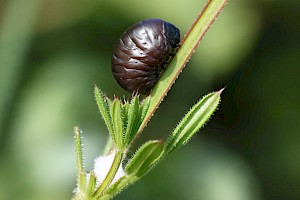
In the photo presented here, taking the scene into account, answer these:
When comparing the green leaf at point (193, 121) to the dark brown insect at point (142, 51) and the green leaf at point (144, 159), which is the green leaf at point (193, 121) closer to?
the green leaf at point (144, 159)

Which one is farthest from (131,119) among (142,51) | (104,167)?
(142,51)

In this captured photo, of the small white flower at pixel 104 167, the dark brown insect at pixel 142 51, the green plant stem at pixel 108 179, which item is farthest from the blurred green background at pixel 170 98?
the green plant stem at pixel 108 179

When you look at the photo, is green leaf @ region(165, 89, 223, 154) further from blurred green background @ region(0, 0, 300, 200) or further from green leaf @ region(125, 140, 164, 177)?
blurred green background @ region(0, 0, 300, 200)

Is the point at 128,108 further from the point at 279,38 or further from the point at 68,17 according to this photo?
the point at 279,38

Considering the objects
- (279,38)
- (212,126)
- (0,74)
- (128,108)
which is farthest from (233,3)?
(128,108)

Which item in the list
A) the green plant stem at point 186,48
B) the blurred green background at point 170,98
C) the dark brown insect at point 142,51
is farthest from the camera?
the blurred green background at point 170,98

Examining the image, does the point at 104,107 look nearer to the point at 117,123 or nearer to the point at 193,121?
the point at 117,123
